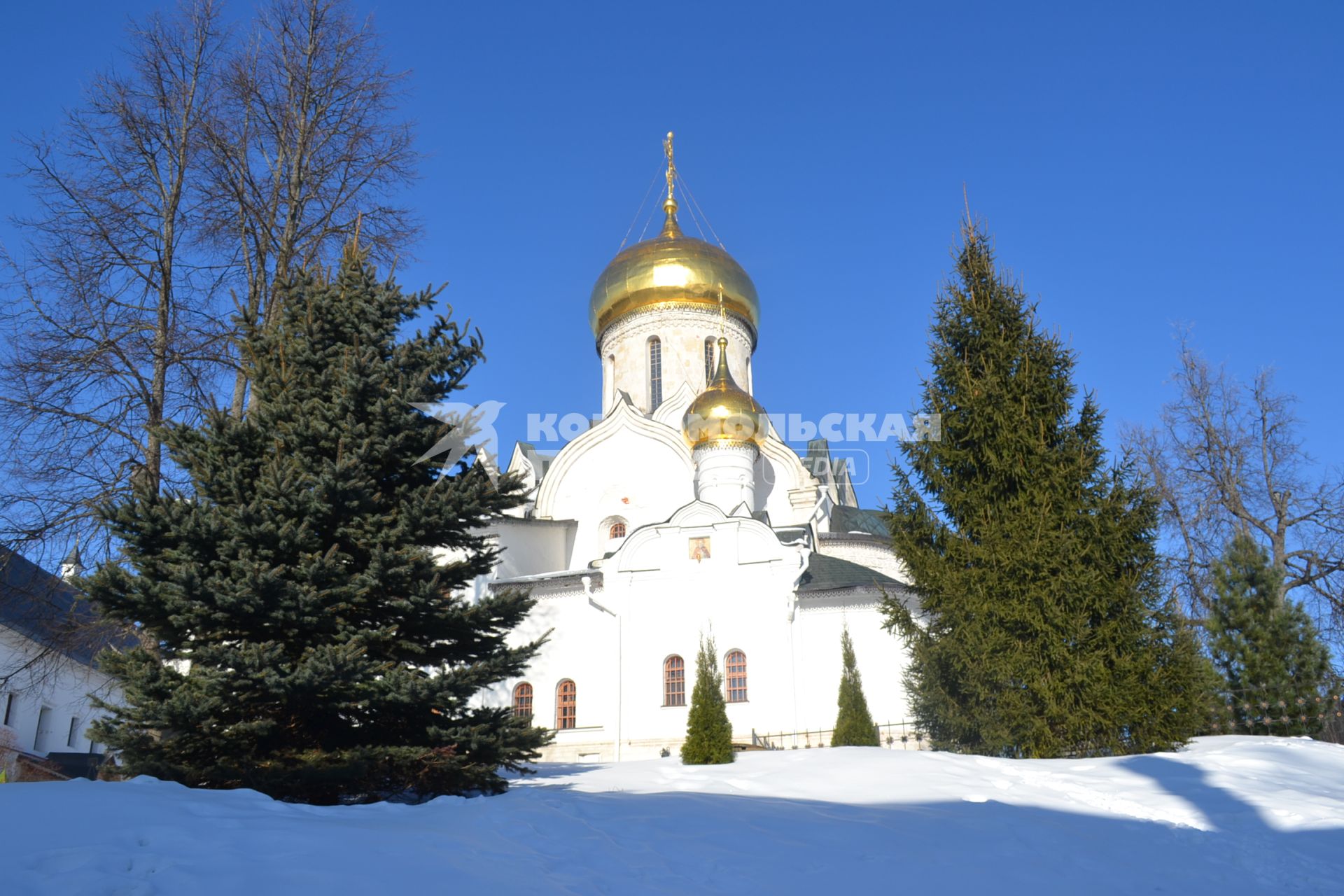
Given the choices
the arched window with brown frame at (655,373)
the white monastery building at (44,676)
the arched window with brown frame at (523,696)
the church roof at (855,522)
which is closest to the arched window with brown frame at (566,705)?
the arched window with brown frame at (523,696)

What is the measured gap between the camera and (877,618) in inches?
680

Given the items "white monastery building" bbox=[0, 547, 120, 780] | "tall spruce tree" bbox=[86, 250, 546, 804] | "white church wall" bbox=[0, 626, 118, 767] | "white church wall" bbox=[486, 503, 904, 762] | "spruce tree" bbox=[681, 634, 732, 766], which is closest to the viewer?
"tall spruce tree" bbox=[86, 250, 546, 804]

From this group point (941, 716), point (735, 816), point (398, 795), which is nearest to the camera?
point (735, 816)

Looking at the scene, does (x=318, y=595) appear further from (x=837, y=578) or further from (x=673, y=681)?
(x=837, y=578)

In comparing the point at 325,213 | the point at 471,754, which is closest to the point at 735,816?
the point at 471,754

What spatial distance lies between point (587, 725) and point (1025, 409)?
10082 mm

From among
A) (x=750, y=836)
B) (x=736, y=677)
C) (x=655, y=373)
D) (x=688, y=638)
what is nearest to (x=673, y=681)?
(x=688, y=638)

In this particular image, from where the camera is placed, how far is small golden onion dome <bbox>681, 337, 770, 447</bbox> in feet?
65.8

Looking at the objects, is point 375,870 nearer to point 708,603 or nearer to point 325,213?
point 325,213

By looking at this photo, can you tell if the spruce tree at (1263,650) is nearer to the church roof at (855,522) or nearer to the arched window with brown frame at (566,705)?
the church roof at (855,522)

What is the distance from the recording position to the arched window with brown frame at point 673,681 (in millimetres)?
17500

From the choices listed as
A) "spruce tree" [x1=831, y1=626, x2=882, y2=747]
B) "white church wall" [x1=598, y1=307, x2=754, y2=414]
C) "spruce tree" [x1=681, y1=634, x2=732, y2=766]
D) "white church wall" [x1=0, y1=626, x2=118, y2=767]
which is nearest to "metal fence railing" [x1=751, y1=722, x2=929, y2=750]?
"spruce tree" [x1=831, y1=626, x2=882, y2=747]

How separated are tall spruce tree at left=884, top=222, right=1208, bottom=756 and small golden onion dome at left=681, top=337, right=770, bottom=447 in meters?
8.40

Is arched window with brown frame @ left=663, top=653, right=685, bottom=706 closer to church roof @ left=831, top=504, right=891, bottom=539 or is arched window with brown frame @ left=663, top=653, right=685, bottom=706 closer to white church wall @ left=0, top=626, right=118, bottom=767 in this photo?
church roof @ left=831, top=504, right=891, bottom=539
